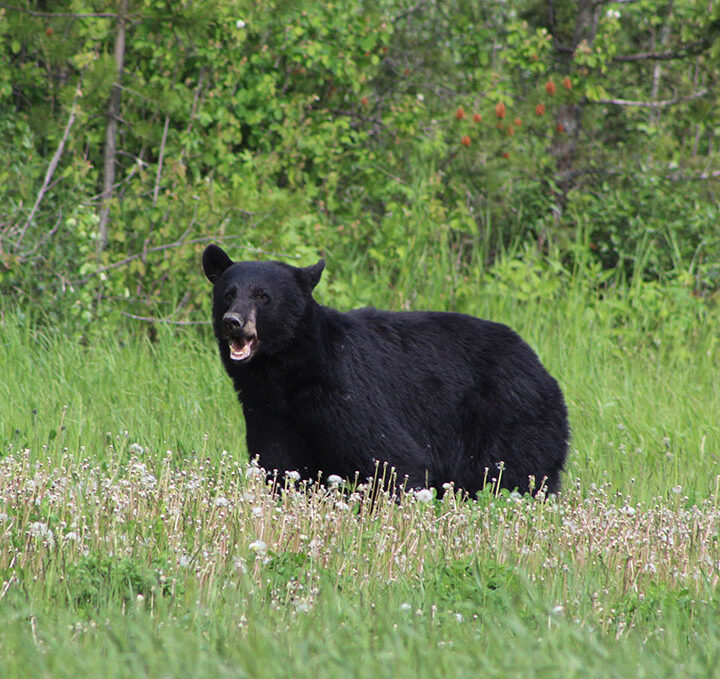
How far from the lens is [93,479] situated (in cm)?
454

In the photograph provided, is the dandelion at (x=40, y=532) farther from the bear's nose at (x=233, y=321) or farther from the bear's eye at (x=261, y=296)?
the bear's eye at (x=261, y=296)

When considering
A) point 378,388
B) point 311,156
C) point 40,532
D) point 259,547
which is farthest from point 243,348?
point 311,156

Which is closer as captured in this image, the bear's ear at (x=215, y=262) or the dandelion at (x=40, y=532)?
the dandelion at (x=40, y=532)

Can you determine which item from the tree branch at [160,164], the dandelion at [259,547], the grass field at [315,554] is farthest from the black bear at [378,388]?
the tree branch at [160,164]

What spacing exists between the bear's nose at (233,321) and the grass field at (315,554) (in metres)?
0.63

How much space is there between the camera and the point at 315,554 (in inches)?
154

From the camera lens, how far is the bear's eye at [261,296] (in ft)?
16.8

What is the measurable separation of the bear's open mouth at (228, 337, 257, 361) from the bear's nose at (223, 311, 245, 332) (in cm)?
10

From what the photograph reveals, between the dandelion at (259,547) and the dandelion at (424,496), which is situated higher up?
the dandelion at (259,547)

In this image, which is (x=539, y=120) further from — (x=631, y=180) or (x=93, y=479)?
(x=93, y=479)

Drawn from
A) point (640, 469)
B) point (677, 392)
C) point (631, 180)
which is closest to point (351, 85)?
point (631, 180)

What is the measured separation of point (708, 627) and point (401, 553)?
52.3 inches

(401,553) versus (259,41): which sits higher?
(259,41)

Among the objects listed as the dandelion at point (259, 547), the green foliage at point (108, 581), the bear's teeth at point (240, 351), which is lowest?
the green foliage at point (108, 581)
